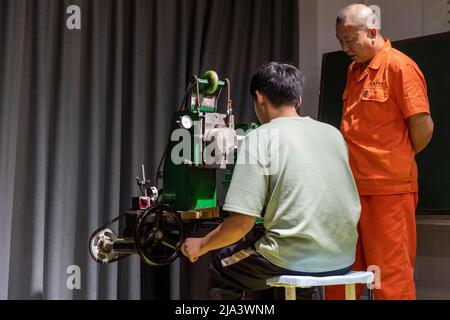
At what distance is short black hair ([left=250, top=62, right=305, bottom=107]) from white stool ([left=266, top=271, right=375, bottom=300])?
581 millimetres

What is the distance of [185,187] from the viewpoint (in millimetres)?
2260

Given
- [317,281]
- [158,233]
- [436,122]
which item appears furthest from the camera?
[436,122]

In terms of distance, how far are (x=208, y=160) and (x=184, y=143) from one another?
0.40 ft

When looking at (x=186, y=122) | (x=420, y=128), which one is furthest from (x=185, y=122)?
(x=420, y=128)

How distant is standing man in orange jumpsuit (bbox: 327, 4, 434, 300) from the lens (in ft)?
7.20

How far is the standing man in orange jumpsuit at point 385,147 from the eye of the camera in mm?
2193

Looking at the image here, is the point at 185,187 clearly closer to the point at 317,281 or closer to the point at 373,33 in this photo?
the point at 317,281

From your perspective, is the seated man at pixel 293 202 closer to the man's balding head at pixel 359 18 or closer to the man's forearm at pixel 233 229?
the man's forearm at pixel 233 229

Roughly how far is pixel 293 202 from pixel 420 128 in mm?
822

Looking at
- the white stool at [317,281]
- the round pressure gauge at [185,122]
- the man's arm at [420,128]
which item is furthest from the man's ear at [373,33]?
the white stool at [317,281]

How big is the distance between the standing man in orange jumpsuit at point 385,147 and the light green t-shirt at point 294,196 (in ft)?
1.65

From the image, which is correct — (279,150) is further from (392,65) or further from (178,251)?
(392,65)

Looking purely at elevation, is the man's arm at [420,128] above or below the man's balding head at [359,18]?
below
